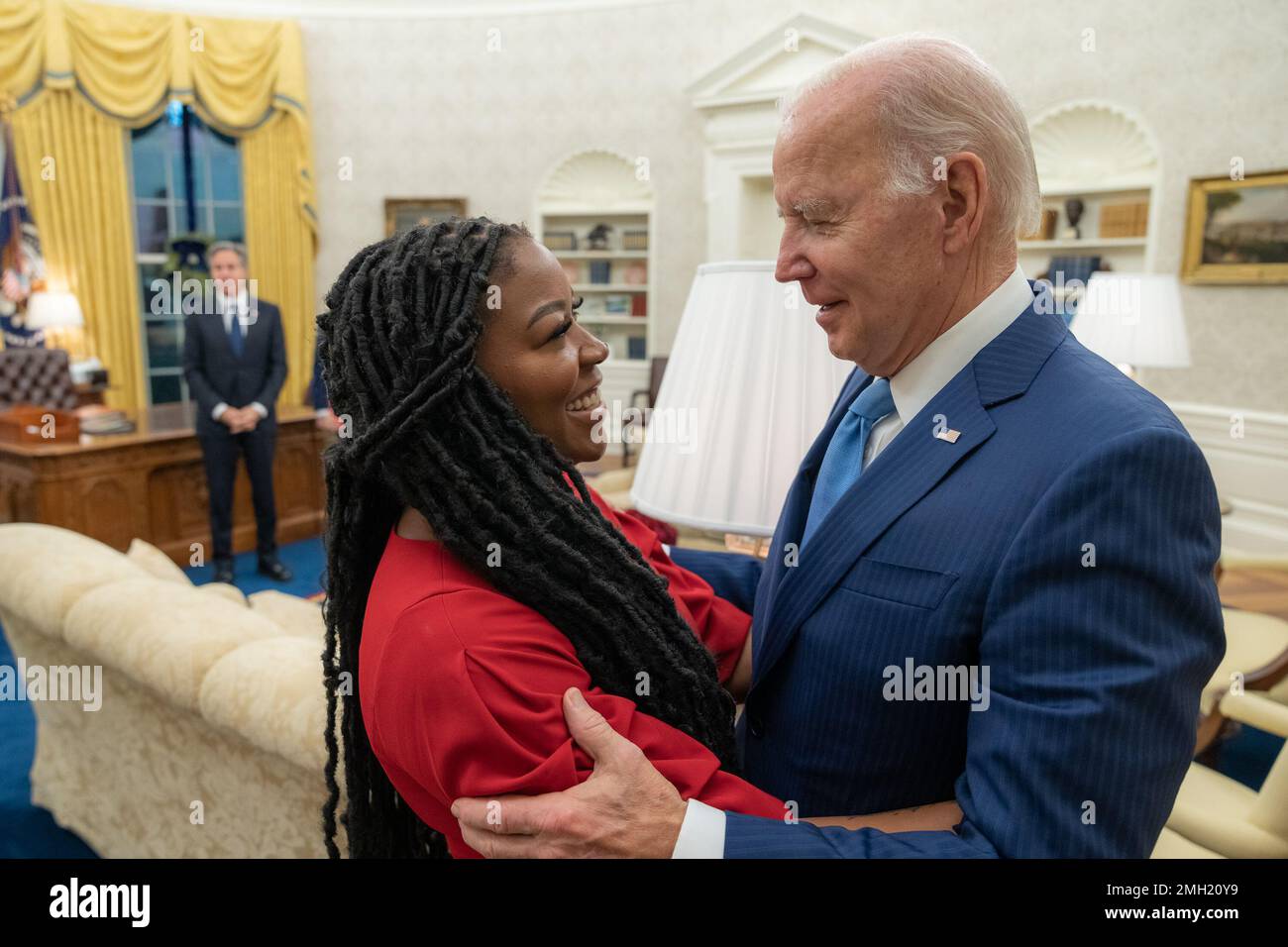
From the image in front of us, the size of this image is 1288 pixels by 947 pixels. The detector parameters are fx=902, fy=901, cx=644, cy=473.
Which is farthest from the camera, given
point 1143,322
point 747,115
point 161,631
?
point 747,115

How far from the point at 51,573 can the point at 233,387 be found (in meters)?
2.98

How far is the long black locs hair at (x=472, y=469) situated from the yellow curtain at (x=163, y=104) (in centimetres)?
797

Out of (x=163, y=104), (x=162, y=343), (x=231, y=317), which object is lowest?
(x=162, y=343)

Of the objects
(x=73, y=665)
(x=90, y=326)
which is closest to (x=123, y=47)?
(x=90, y=326)

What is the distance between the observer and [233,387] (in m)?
5.08

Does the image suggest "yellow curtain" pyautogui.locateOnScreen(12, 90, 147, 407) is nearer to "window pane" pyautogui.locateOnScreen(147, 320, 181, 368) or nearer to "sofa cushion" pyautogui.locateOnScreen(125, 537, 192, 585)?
"window pane" pyautogui.locateOnScreen(147, 320, 181, 368)

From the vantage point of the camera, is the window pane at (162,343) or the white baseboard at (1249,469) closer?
the white baseboard at (1249,469)

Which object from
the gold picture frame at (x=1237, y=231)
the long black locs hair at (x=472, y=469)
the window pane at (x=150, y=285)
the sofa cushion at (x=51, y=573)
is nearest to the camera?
the long black locs hair at (x=472, y=469)

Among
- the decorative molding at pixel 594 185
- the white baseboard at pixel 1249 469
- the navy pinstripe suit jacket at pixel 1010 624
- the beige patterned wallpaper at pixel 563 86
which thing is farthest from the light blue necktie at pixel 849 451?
the decorative molding at pixel 594 185

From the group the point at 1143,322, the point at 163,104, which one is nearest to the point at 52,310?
the point at 163,104

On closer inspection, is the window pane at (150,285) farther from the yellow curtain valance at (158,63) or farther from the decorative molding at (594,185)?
the decorative molding at (594,185)

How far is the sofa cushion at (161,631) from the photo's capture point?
189cm

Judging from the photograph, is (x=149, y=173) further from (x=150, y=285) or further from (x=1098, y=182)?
(x=1098, y=182)
